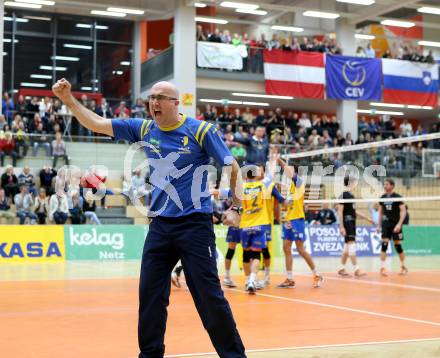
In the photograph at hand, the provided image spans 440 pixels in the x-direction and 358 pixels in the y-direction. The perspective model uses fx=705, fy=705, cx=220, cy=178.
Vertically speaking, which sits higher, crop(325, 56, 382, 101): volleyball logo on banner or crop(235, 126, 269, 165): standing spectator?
crop(325, 56, 382, 101): volleyball logo on banner

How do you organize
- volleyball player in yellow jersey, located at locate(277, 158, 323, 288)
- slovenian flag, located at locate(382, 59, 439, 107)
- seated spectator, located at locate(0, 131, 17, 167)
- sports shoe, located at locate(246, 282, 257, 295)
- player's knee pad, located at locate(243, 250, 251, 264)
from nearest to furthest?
sports shoe, located at locate(246, 282, 257, 295), player's knee pad, located at locate(243, 250, 251, 264), volleyball player in yellow jersey, located at locate(277, 158, 323, 288), seated spectator, located at locate(0, 131, 17, 167), slovenian flag, located at locate(382, 59, 439, 107)

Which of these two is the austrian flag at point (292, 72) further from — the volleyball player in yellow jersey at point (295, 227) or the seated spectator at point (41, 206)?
the volleyball player in yellow jersey at point (295, 227)

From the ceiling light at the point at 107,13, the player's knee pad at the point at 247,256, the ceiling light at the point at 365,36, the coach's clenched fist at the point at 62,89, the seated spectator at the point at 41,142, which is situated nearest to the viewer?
the coach's clenched fist at the point at 62,89

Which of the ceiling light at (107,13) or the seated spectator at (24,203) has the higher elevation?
the ceiling light at (107,13)

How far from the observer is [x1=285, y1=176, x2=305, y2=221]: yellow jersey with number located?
44.2 ft

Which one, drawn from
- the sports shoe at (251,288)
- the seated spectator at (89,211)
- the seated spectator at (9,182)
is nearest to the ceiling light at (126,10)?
the seated spectator at (9,182)

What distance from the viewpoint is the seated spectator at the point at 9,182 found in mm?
22672

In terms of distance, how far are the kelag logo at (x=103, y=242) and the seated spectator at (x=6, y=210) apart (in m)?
2.14

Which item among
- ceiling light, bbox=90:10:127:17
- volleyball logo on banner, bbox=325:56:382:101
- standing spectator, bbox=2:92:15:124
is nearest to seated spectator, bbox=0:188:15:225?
standing spectator, bbox=2:92:15:124

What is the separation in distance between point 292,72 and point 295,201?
21542 mm

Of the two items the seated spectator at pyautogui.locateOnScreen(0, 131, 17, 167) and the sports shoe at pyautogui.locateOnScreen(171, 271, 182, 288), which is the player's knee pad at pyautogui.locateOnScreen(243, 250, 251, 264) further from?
the seated spectator at pyautogui.locateOnScreen(0, 131, 17, 167)

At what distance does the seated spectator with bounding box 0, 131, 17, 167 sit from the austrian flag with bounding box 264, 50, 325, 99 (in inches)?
564

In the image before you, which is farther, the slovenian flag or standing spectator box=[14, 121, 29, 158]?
the slovenian flag

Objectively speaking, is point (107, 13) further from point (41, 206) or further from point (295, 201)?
point (295, 201)
